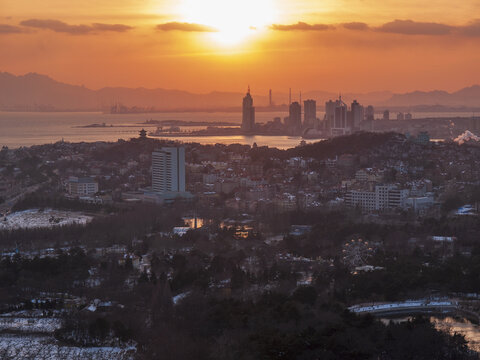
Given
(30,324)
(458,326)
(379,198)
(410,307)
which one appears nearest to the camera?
(458,326)

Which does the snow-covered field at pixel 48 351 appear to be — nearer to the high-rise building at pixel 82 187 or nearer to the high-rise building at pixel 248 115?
the high-rise building at pixel 82 187

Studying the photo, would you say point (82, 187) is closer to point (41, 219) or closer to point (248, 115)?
point (41, 219)

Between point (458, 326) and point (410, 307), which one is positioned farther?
point (410, 307)

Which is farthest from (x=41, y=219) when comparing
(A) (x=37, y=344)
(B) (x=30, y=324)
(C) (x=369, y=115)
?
(C) (x=369, y=115)

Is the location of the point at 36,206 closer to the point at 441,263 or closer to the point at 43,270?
the point at 43,270

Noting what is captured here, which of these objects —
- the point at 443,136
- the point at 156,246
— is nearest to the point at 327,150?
the point at 156,246

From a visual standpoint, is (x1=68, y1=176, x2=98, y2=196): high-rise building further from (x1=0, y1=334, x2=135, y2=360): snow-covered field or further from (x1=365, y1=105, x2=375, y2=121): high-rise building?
(x1=365, y1=105, x2=375, y2=121): high-rise building
